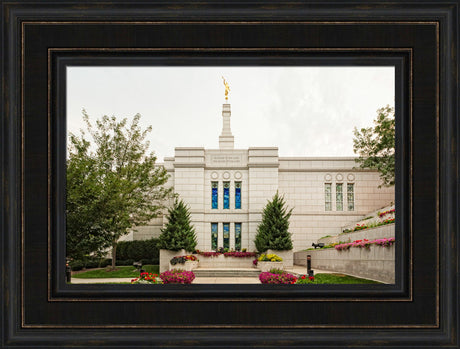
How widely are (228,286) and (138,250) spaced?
13.9m

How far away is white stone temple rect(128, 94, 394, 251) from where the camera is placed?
17.4 meters

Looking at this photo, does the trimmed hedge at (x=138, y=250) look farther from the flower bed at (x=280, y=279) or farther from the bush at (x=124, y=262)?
the flower bed at (x=280, y=279)

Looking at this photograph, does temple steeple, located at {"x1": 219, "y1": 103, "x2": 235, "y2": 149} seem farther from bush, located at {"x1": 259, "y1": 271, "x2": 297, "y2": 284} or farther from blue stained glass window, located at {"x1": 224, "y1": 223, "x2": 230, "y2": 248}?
bush, located at {"x1": 259, "y1": 271, "x2": 297, "y2": 284}

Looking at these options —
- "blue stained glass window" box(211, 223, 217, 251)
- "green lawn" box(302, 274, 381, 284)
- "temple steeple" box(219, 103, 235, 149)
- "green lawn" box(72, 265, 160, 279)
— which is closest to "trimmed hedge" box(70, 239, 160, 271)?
"green lawn" box(72, 265, 160, 279)

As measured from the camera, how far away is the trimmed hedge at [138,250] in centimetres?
Result: 1681

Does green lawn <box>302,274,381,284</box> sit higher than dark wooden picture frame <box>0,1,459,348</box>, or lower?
lower

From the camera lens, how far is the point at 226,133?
61.0ft

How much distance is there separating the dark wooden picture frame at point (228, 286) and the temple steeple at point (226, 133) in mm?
14385

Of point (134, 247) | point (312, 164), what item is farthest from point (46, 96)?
point (312, 164)

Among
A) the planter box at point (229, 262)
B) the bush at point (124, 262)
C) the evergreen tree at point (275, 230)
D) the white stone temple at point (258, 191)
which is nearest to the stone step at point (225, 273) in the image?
the evergreen tree at point (275, 230)

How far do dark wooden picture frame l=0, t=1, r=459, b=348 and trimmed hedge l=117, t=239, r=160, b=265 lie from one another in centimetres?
1336
